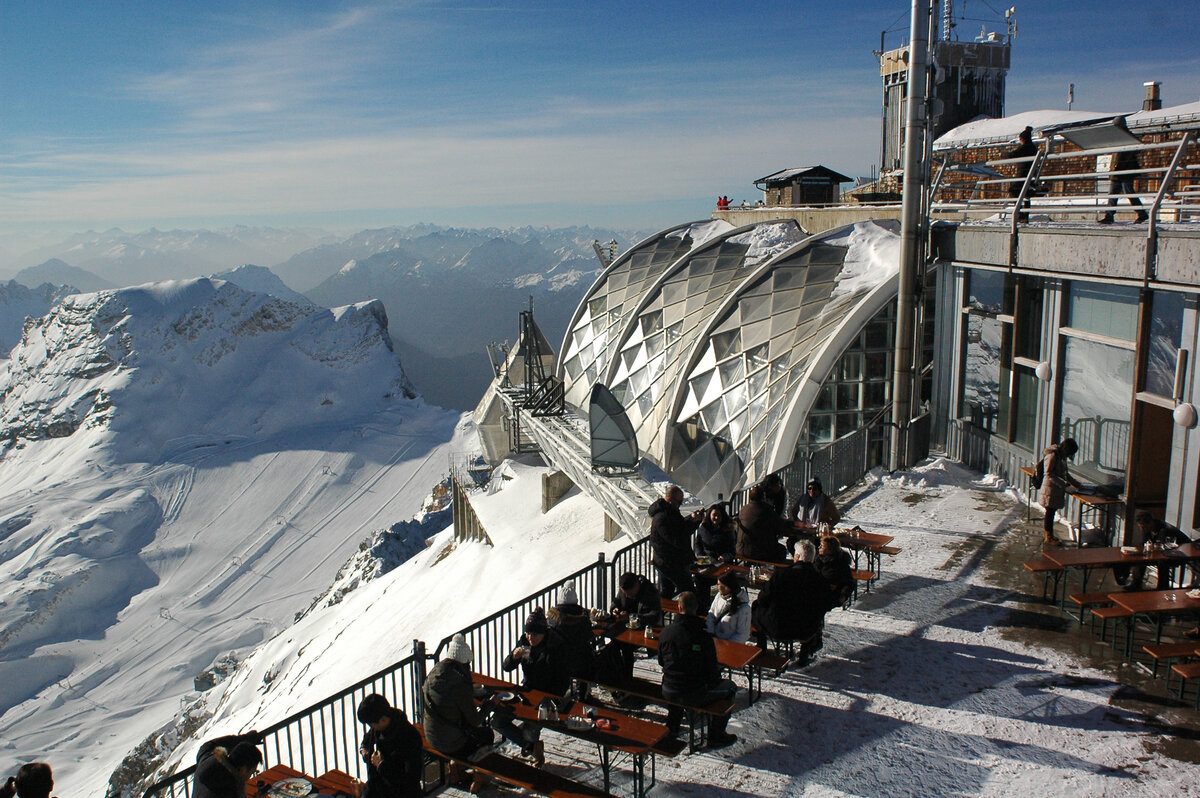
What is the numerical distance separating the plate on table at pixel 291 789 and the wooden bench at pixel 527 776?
2.99 ft

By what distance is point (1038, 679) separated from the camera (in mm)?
7359

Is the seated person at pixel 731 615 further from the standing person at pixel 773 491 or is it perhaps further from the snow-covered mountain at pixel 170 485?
the snow-covered mountain at pixel 170 485

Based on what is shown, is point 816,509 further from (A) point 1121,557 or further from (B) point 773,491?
(A) point 1121,557

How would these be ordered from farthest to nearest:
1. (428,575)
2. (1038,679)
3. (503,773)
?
(428,575) < (1038,679) < (503,773)

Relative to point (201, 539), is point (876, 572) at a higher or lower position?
higher

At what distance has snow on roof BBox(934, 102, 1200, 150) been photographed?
18.2 metres

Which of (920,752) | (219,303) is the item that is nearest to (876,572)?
(920,752)

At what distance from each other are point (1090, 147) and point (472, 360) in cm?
15912

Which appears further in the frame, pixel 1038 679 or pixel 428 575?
pixel 428 575

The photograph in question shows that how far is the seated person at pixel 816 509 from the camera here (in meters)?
10.4

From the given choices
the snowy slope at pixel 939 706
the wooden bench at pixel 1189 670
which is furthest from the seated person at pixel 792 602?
the wooden bench at pixel 1189 670

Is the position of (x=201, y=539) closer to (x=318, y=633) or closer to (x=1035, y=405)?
(x=318, y=633)

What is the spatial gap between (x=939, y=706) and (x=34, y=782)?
694 centimetres

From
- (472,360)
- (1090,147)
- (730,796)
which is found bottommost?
(472,360)
